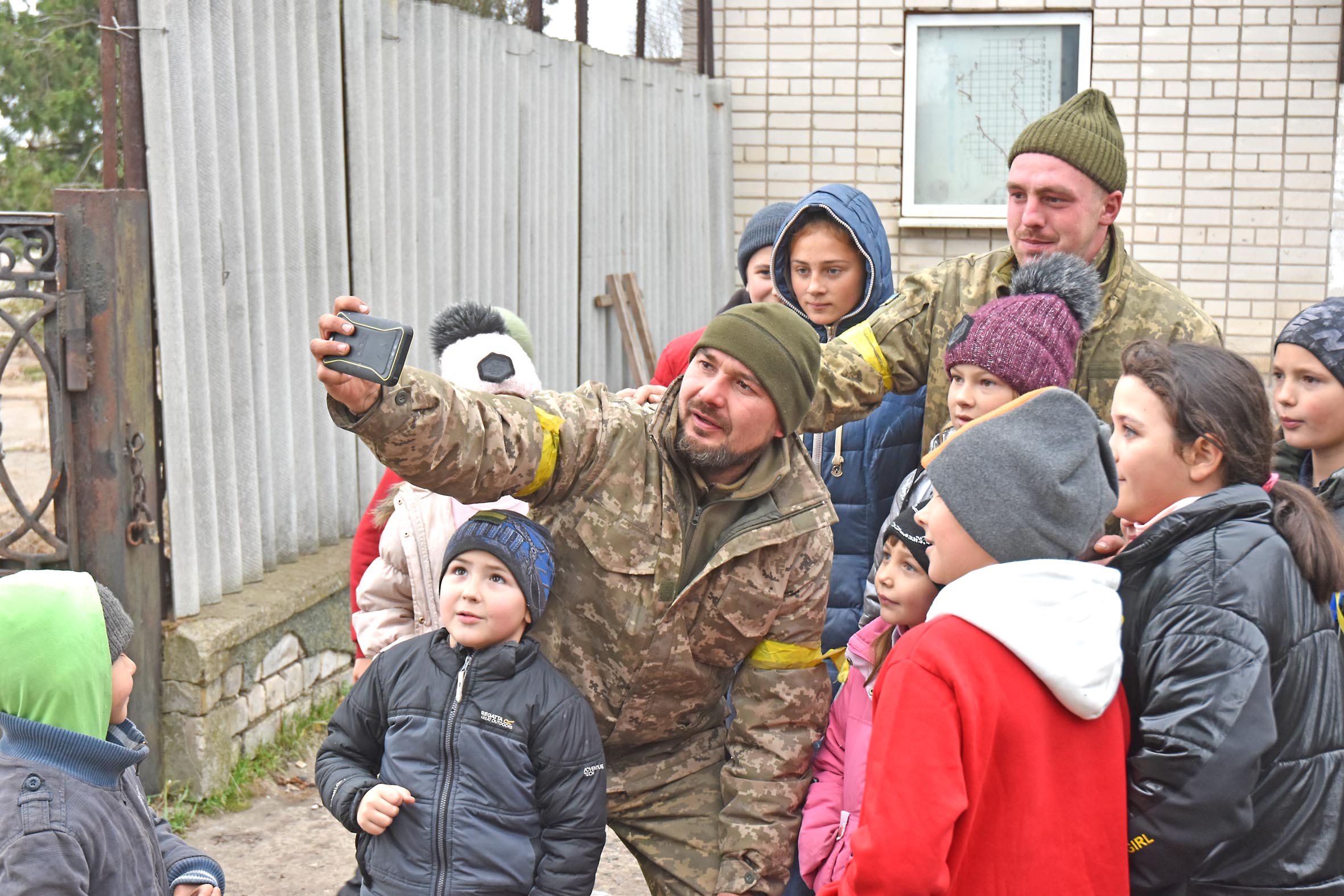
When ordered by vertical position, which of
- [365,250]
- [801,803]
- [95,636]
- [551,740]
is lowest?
[801,803]

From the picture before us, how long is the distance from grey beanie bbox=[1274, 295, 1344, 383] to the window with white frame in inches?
233

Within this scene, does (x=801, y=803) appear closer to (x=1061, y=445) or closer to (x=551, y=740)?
(x=551, y=740)

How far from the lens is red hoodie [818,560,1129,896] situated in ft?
5.95

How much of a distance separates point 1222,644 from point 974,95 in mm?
7330

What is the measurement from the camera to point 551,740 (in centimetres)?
257

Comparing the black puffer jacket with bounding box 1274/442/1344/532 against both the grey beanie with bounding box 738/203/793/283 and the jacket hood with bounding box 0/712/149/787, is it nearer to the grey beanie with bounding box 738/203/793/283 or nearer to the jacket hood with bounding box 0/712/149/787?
the grey beanie with bounding box 738/203/793/283

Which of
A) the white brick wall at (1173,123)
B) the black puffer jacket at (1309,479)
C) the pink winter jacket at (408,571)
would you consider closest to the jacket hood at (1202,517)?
the black puffer jacket at (1309,479)

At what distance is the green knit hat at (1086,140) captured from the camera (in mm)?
3154

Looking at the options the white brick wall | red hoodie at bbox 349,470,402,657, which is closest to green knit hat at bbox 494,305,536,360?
red hoodie at bbox 349,470,402,657

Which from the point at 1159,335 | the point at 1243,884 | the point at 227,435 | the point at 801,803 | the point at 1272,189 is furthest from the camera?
the point at 1272,189

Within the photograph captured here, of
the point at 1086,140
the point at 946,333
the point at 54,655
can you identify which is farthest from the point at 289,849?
the point at 1086,140

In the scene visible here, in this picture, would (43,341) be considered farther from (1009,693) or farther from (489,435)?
(1009,693)

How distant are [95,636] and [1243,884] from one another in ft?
6.72

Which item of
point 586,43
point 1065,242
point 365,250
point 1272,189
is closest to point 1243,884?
point 1065,242
